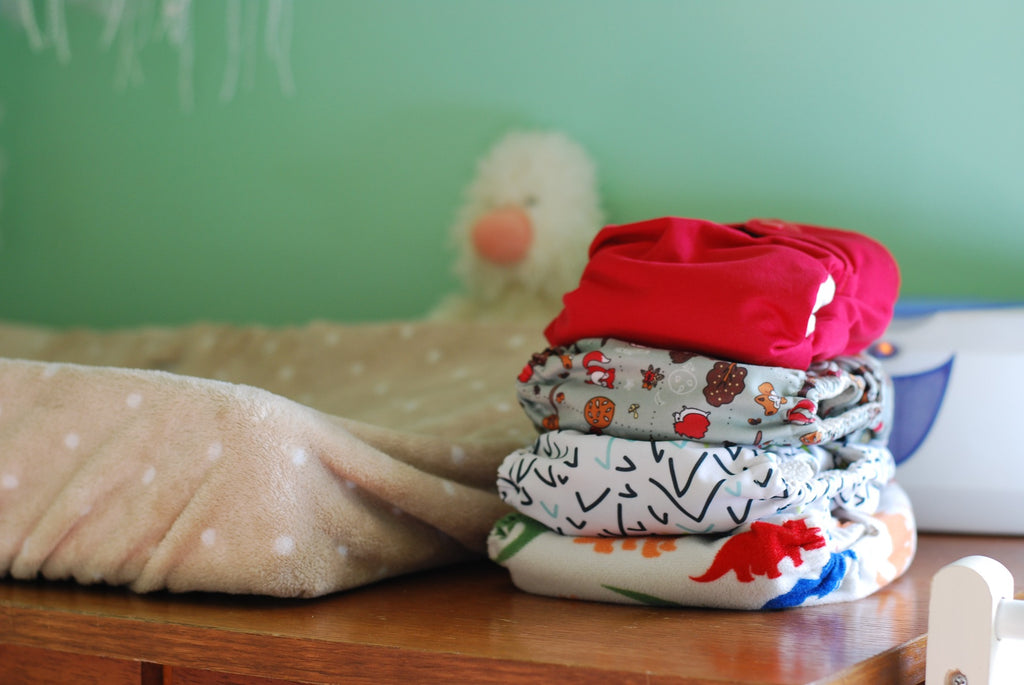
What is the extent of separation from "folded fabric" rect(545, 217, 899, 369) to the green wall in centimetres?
39

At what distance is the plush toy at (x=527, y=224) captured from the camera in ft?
4.04

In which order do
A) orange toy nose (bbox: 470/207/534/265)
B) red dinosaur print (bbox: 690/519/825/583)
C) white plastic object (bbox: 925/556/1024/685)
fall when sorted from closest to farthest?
→ white plastic object (bbox: 925/556/1024/685) → red dinosaur print (bbox: 690/519/825/583) → orange toy nose (bbox: 470/207/534/265)

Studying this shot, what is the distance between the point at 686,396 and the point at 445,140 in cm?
80

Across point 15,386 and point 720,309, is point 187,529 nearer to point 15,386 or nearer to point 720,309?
point 15,386

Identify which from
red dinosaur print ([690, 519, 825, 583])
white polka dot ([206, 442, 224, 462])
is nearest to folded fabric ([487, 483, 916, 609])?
red dinosaur print ([690, 519, 825, 583])

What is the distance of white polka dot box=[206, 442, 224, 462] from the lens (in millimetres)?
708

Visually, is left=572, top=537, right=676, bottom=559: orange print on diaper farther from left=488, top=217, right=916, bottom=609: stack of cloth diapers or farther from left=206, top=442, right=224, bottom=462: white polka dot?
left=206, top=442, right=224, bottom=462: white polka dot

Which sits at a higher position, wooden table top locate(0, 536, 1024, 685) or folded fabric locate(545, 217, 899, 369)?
folded fabric locate(545, 217, 899, 369)

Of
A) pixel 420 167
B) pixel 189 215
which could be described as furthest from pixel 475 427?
pixel 189 215

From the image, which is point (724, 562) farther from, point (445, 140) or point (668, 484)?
point (445, 140)

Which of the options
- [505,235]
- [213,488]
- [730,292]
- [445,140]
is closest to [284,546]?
[213,488]

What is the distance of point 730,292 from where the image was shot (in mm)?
686

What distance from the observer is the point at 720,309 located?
2.25 ft

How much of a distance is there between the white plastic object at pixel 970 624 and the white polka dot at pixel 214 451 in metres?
0.48
